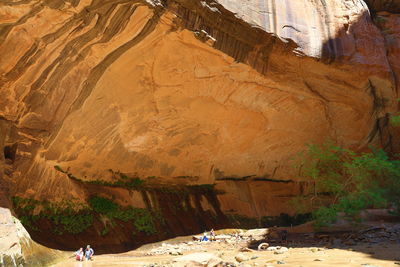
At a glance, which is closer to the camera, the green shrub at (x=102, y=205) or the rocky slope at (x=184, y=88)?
the rocky slope at (x=184, y=88)

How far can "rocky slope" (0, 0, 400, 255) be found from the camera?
1012cm

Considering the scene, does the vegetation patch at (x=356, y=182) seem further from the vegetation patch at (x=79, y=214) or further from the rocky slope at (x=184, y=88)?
the vegetation patch at (x=79, y=214)

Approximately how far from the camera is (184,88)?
12.8 meters

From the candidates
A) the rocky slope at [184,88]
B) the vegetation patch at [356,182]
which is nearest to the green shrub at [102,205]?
the rocky slope at [184,88]

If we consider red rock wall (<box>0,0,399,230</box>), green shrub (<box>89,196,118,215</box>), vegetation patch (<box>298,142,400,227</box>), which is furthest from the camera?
green shrub (<box>89,196,118,215</box>)

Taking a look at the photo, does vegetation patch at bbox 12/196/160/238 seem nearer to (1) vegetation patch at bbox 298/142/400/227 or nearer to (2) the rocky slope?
(2) the rocky slope

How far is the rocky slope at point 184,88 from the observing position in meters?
10.1

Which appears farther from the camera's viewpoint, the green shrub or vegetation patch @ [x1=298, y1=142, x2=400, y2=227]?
the green shrub

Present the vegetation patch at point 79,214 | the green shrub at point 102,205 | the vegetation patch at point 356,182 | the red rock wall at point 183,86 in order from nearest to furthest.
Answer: the red rock wall at point 183,86
the vegetation patch at point 79,214
the vegetation patch at point 356,182
the green shrub at point 102,205

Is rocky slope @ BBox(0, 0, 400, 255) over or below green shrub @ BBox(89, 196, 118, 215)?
over

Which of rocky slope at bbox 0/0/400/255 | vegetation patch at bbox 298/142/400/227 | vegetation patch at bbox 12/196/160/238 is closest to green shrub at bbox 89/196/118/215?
vegetation patch at bbox 12/196/160/238

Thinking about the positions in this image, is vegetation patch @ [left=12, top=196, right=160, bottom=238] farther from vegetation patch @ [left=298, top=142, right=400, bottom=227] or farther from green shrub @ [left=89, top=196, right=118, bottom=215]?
vegetation patch @ [left=298, top=142, right=400, bottom=227]

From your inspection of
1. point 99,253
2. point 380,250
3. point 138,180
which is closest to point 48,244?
point 99,253

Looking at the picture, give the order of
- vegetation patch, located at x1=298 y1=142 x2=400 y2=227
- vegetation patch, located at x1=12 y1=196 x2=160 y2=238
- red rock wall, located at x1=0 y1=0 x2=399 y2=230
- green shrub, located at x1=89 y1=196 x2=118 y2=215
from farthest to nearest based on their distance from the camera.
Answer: green shrub, located at x1=89 y1=196 x2=118 y2=215, vegetation patch, located at x1=298 y1=142 x2=400 y2=227, vegetation patch, located at x1=12 y1=196 x2=160 y2=238, red rock wall, located at x1=0 y1=0 x2=399 y2=230
